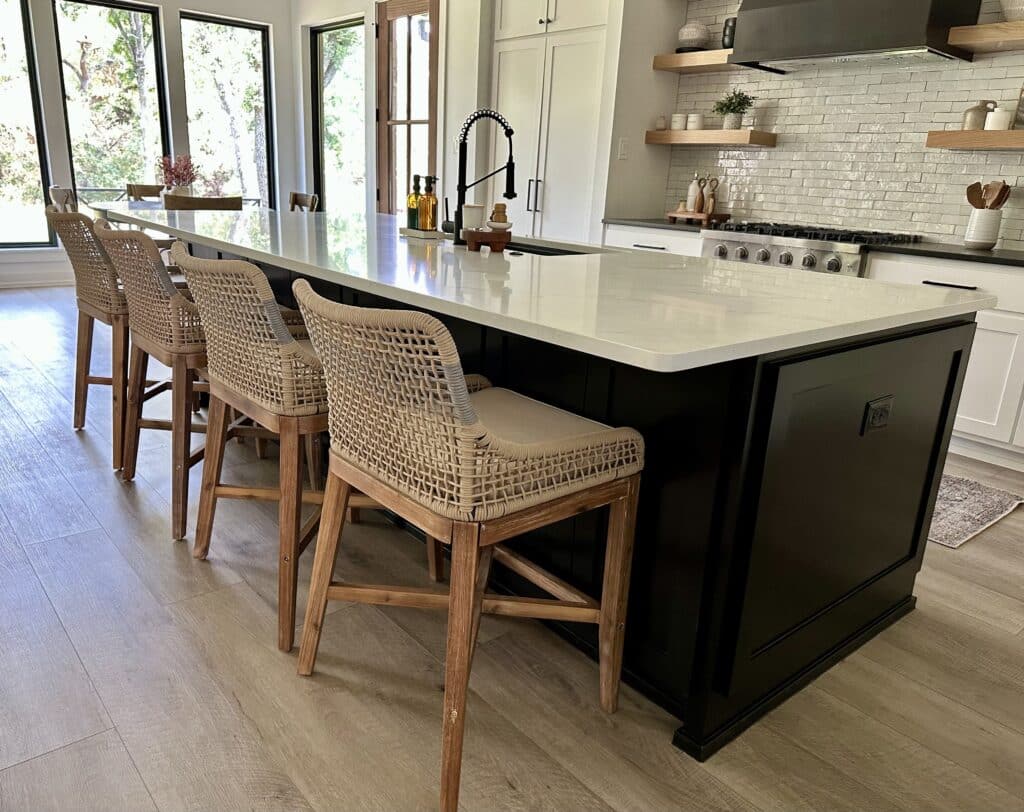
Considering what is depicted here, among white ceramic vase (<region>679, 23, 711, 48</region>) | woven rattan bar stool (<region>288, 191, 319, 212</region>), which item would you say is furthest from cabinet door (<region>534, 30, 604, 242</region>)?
woven rattan bar stool (<region>288, 191, 319, 212</region>)

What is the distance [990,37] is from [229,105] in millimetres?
6288

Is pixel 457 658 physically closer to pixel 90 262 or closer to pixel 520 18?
pixel 90 262

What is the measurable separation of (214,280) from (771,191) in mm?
3633

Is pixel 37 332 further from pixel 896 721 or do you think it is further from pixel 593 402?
pixel 896 721

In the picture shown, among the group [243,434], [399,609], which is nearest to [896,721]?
[399,609]

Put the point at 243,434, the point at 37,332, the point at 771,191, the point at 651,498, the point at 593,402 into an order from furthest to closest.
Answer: the point at 37,332 < the point at 771,191 < the point at 243,434 < the point at 593,402 < the point at 651,498

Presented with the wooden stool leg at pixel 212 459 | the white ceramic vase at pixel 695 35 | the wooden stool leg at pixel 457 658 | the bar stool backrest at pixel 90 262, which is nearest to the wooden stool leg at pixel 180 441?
the wooden stool leg at pixel 212 459

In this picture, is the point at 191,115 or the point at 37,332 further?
the point at 191,115

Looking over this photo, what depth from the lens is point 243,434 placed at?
2.49 metres

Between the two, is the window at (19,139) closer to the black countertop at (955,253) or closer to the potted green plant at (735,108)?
the potted green plant at (735,108)

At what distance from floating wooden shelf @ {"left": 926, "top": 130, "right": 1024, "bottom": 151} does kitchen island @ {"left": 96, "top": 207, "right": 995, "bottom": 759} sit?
6.29ft

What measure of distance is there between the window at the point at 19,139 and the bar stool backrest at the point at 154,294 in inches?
195

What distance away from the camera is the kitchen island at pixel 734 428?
4.50 ft

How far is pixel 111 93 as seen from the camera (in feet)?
21.4
